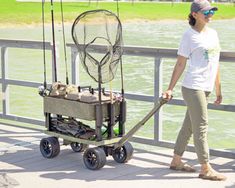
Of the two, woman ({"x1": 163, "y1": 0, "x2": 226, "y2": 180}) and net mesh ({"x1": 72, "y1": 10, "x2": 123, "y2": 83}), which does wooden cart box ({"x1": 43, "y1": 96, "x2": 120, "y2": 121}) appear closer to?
net mesh ({"x1": 72, "y1": 10, "x2": 123, "y2": 83})

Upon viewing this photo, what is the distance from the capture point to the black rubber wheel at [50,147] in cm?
627

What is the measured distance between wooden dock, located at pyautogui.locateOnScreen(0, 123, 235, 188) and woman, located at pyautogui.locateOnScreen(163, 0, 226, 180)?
0.34 m

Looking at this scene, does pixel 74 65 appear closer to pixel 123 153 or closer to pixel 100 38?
pixel 100 38

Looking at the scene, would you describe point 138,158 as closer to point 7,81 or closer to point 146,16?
point 7,81

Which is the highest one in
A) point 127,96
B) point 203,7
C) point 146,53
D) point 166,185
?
point 203,7

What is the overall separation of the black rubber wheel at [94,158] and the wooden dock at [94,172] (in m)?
0.06

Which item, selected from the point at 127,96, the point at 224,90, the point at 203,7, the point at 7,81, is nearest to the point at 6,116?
the point at 7,81

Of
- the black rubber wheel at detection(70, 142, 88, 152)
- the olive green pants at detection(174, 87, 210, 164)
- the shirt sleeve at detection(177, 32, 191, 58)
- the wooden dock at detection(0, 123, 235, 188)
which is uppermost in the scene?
the shirt sleeve at detection(177, 32, 191, 58)

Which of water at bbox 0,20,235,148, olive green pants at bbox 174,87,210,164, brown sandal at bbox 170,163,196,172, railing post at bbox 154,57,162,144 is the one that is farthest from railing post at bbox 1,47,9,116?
olive green pants at bbox 174,87,210,164

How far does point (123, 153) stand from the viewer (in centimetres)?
607

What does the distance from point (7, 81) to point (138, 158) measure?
7.81 ft

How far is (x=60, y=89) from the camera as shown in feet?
20.5

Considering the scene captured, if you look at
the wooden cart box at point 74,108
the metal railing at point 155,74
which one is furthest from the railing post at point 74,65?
the wooden cart box at point 74,108

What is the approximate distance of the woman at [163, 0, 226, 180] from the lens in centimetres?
530
